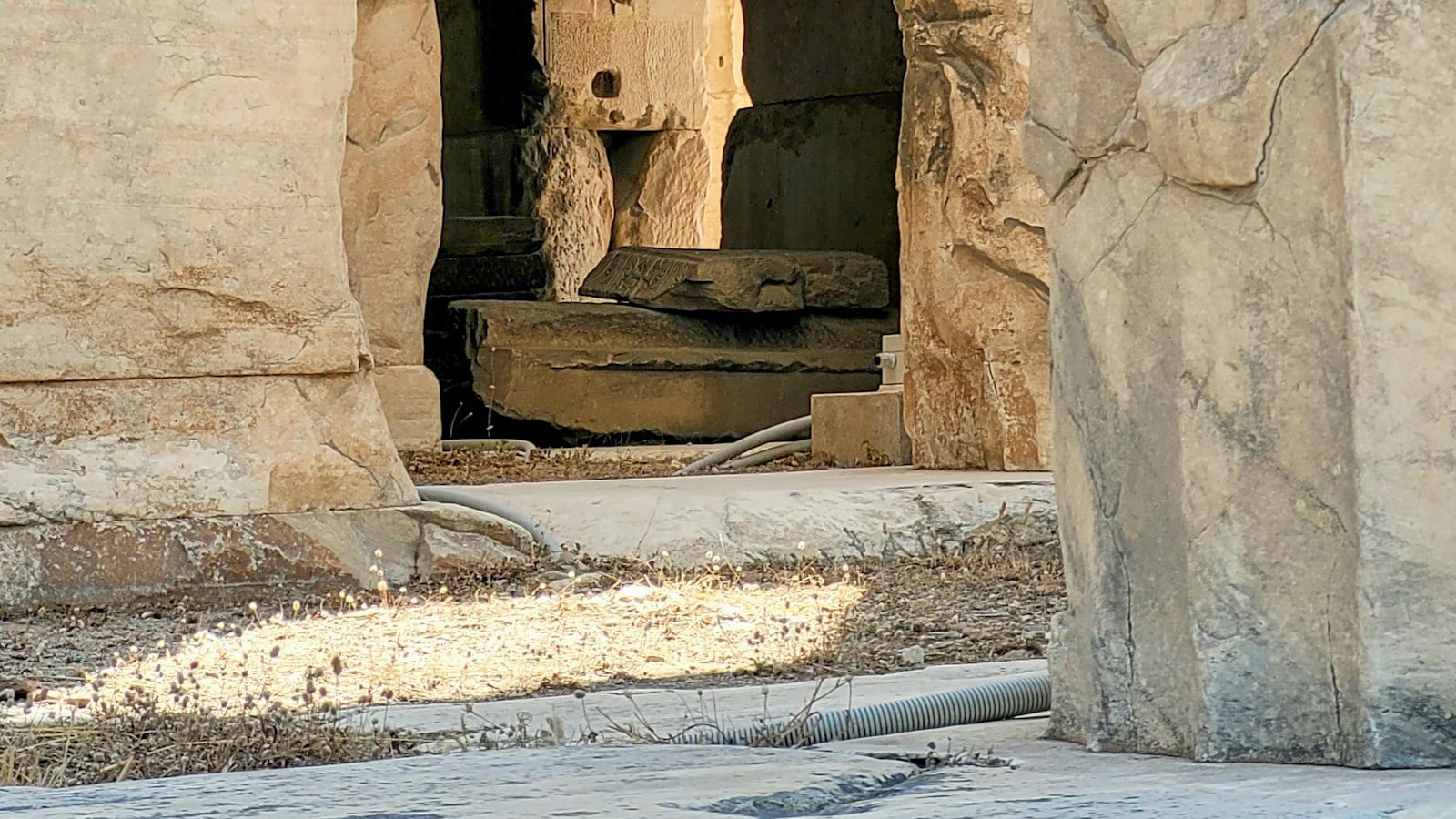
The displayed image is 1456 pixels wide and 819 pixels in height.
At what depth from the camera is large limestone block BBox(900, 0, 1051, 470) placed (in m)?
6.10

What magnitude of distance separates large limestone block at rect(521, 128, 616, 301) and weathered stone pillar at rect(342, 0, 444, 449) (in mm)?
3228

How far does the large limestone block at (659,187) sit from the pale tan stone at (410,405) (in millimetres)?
3975

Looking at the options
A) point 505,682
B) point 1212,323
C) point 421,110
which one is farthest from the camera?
point 421,110

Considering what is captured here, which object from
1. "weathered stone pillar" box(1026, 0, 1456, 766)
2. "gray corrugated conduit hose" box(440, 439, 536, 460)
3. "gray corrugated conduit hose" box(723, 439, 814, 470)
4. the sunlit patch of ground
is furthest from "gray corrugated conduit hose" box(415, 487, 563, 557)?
"weathered stone pillar" box(1026, 0, 1456, 766)

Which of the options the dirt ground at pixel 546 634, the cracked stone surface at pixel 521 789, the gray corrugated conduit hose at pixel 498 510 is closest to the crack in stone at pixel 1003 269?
the dirt ground at pixel 546 634

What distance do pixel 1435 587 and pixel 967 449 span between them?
422 cm

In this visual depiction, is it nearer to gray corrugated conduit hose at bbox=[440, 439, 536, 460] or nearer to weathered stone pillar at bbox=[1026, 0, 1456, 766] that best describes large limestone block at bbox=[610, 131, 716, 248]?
gray corrugated conduit hose at bbox=[440, 439, 536, 460]

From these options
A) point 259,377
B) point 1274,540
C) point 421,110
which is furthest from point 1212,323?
point 421,110

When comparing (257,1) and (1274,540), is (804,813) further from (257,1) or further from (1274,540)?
(257,1)

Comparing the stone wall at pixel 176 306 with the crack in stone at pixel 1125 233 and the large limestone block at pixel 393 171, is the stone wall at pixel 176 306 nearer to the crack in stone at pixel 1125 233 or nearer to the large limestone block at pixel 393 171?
the large limestone block at pixel 393 171

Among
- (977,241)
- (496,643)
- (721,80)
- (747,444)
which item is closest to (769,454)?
(747,444)

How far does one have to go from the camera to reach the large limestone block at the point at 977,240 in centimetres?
610

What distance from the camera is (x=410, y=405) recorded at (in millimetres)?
7770

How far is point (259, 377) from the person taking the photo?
481 cm
